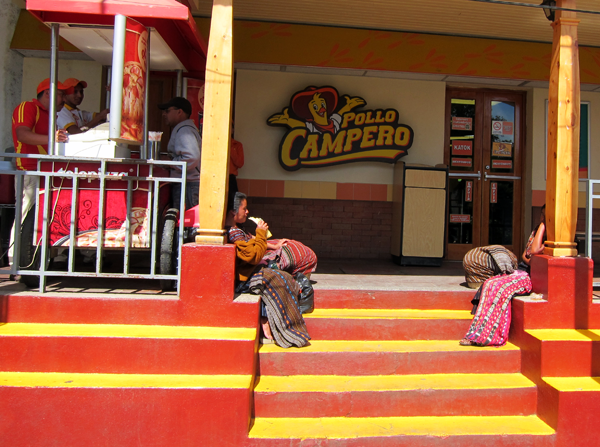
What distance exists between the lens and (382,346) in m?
3.90

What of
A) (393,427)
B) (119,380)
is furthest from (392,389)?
(119,380)

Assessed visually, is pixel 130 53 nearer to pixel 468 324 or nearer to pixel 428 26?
pixel 468 324

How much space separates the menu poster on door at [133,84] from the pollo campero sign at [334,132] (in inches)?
137

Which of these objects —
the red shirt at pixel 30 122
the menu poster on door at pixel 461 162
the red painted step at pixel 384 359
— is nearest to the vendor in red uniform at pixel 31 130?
the red shirt at pixel 30 122

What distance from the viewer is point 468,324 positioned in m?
4.16

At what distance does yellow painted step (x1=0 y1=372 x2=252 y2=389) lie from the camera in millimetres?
3129

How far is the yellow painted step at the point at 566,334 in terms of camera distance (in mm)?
3760

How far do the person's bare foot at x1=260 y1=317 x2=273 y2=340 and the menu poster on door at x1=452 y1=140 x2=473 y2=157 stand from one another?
16.8 feet

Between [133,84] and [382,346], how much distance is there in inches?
120

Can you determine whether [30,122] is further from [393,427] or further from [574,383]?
[574,383]

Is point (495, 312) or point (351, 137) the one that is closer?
point (495, 312)

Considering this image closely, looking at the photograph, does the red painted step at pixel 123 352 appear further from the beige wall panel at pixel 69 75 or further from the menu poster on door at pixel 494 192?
the menu poster on door at pixel 494 192

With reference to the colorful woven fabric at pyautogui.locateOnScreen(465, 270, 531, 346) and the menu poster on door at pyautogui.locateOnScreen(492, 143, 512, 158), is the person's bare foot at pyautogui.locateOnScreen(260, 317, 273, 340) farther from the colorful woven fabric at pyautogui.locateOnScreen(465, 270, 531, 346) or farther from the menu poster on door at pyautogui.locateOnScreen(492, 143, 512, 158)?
the menu poster on door at pyautogui.locateOnScreen(492, 143, 512, 158)

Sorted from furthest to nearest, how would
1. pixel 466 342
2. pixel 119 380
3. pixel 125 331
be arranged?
1. pixel 466 342
2. pixel 125 331
3. pixel 119 380
